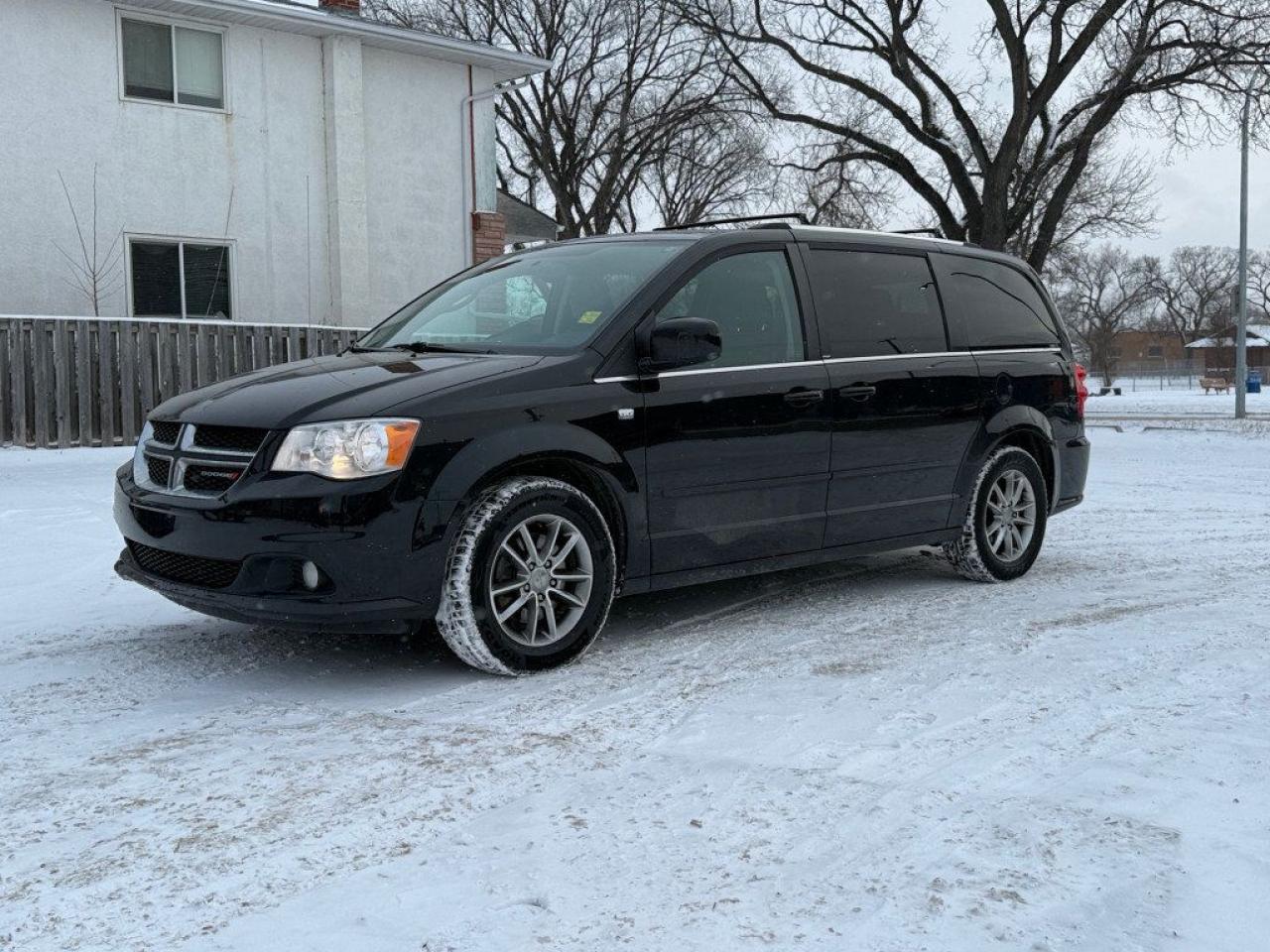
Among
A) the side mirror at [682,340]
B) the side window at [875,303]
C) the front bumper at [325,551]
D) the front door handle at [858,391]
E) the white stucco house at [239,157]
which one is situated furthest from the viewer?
the white stucco house at [239,157]

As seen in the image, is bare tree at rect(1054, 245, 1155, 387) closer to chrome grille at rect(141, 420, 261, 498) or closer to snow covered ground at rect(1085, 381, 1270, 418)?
snow covered ground at rect(1085, 381, 1270, 418)

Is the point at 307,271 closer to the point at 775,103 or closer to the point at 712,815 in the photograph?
the point at 775,103

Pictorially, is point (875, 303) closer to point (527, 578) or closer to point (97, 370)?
point (527, 578)

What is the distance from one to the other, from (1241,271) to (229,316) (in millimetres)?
22600

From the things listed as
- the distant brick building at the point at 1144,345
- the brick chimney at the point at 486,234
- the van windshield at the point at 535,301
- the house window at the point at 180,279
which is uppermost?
the distant brick building at the point at 1144,345

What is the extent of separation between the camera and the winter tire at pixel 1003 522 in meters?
6.59

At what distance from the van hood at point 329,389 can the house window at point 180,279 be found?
12.6m

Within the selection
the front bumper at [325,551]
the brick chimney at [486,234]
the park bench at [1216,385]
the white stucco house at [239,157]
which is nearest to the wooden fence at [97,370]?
the white stucco house at [239,157]

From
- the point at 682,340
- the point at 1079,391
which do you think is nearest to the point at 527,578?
the point at 682,340

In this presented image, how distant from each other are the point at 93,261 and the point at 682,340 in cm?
1344

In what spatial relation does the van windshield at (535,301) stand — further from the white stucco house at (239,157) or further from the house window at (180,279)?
the house window at (180,279)

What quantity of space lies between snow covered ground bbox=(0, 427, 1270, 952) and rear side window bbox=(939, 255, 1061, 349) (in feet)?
5.02

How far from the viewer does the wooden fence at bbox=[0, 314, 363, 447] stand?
13.8m

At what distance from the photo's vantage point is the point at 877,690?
4.46m
